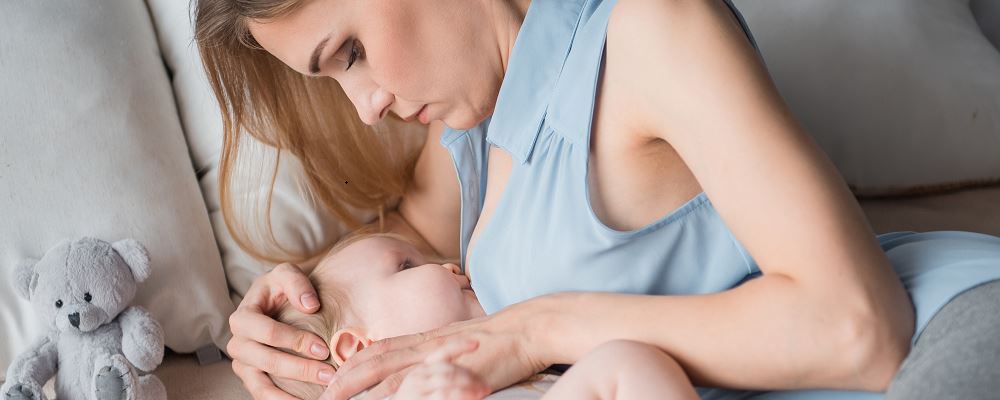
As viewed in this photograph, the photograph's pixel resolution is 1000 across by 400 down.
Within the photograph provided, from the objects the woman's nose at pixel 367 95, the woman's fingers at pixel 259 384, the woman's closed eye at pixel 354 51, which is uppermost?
the woman's closed eye at pixel 354 51

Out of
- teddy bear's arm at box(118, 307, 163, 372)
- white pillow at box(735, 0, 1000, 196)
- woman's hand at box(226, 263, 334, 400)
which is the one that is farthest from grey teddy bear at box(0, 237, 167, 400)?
white pillow at box(735, 0, 1000, 196)

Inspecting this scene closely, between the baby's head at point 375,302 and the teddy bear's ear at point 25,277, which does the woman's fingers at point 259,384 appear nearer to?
the baby's head at point 375,302

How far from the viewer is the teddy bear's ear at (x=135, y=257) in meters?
1.62

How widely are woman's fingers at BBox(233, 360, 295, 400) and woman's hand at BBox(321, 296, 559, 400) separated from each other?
0.21m

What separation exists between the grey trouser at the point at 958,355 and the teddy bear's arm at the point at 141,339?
1145mm

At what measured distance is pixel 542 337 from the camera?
1.21 meters

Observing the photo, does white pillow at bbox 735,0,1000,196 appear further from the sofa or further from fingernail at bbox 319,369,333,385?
fingernail at bbox 319,369,333,385

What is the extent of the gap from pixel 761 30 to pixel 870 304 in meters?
1.09

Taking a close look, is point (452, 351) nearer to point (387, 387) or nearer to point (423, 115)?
point (387, 387)

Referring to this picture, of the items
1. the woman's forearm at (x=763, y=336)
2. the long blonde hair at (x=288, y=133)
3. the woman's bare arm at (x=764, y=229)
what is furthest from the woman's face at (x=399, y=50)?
the woman's forearm at (x=763, y=336)

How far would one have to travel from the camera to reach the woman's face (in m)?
1.24

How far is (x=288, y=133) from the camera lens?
66.2 inches

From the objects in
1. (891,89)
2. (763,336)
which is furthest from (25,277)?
(891,89)

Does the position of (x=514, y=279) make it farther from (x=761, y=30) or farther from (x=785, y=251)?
(x=761, y=30)
